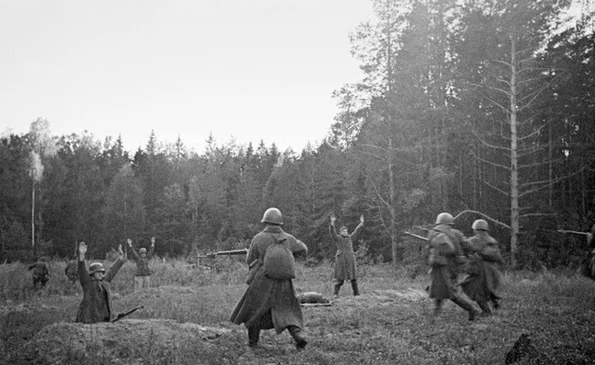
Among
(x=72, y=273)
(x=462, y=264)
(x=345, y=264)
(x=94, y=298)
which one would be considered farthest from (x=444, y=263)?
(x=72, y=273)

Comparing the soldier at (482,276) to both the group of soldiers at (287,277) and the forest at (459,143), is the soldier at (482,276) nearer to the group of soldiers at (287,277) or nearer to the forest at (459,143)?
the group of soldiers at (287,277)

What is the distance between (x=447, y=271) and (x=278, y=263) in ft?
13.9

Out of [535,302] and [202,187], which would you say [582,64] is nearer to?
[535,302]

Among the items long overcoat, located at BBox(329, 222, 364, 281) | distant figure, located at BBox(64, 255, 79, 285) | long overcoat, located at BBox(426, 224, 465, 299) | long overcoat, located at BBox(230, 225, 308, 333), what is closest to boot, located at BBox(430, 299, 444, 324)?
long overcoat, located at BBox(426, 224, 465, 299)

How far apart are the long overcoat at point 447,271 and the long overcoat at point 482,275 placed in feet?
1.29

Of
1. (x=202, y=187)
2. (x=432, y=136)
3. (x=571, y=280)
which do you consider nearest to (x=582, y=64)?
(x=432, y=136)

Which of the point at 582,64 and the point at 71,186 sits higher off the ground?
the point at 582,64

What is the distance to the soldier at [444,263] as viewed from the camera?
36.7 ft

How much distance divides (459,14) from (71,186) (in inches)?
1734

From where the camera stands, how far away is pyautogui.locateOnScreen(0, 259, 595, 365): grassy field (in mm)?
7992

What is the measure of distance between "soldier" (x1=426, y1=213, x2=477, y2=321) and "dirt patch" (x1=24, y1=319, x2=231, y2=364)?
489cm

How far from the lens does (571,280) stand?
1812cm

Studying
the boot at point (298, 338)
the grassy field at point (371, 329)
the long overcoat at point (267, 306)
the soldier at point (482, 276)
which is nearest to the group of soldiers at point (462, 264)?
the soldier at point (482, 276)

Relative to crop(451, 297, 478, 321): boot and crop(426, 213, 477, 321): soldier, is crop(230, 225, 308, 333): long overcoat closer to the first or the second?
crop(426, 213, 477, 321): soldier
